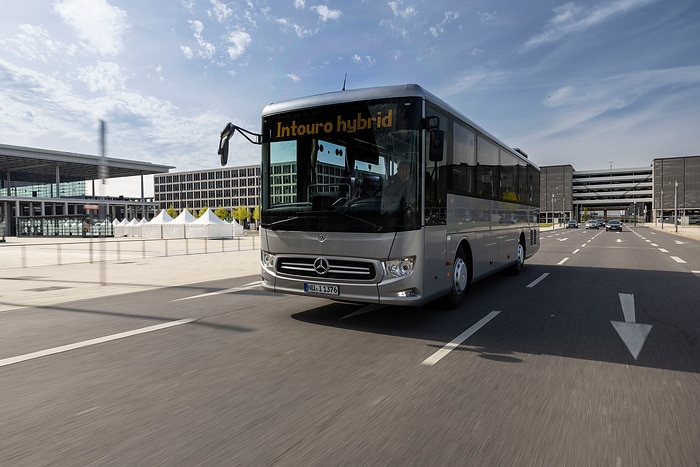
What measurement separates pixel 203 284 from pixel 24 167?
75292mm

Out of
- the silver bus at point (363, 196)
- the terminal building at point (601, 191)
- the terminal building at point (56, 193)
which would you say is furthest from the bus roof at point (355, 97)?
the terminal building at point (601, 191)

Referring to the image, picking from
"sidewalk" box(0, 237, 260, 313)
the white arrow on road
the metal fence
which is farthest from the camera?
the metal fence

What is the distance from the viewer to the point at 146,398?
3.59 m

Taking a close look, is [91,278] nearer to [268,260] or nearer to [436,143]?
[268,260]

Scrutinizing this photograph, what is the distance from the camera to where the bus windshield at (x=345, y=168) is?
5590 millimetres

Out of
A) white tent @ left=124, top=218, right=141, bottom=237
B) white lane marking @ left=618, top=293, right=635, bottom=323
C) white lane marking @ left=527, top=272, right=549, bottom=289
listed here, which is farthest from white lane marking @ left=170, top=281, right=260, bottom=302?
white tent @ left=124, top=218, right=141, bottom=237

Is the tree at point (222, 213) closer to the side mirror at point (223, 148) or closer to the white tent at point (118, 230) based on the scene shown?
the white tent at point (118, 230)

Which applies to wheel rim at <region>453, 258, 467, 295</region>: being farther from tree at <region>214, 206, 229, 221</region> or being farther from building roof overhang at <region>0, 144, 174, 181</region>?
tree at <region>214, 206, 229, 221</region>

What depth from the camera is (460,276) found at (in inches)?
283

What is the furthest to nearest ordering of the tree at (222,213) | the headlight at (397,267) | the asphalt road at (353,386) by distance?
the tree at (222,213) → the headlight at (397,267) → the asphalt road at (353,386)

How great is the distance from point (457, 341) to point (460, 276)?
2.10 m

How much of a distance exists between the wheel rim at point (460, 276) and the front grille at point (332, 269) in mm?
1970

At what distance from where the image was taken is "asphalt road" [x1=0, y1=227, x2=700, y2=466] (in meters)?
2.78

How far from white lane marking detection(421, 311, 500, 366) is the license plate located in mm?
1574
